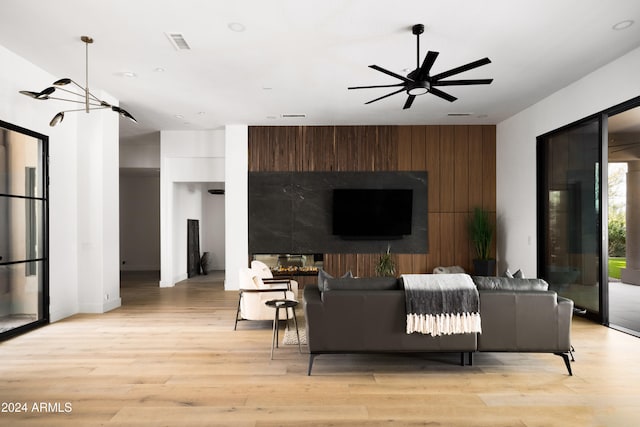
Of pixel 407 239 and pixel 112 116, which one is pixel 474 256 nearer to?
pixel 407 239

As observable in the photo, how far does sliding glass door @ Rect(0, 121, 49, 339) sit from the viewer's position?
192 inches

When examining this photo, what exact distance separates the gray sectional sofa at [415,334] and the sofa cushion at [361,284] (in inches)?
3.1

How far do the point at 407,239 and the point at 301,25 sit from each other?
5.22 m

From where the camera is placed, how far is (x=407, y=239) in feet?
27.7

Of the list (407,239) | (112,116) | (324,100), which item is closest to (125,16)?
(112,116)

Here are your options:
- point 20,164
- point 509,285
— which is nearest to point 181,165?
point 20,164

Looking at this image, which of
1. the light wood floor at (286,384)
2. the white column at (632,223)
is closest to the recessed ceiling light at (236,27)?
the light wood floor at (286,384)

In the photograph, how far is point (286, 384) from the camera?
3.37 metres

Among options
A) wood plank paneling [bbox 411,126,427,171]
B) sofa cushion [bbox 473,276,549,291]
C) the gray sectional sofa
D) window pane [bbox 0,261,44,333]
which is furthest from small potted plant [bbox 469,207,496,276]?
window pane [bbox 0,261,44,333]

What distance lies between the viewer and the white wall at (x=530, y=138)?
16.8 feet

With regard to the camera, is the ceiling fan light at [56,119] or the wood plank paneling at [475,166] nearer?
the ceiling fan light at [56,119]

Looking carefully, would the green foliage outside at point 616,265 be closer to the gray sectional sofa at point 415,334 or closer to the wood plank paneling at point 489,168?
the wood plank paneling at point 489,168

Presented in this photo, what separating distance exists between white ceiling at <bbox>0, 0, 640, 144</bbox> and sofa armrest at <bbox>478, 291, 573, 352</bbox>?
104 inches

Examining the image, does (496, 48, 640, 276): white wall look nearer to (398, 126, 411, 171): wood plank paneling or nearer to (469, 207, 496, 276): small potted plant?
(469, 207, 496, 276): small potted plant
